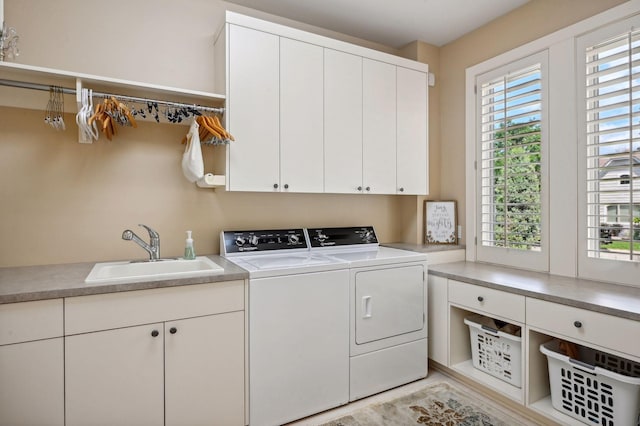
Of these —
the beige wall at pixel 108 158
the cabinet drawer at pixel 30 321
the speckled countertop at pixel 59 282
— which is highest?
the beige wall at pixel 108 158

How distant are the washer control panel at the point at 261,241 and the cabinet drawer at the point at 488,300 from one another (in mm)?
1121

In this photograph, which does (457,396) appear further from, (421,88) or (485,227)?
(421,88)

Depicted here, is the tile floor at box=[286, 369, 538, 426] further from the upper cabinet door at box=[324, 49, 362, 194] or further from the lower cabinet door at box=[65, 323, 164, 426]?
the upper cabinet door at box=[324, 49, 362, 194]

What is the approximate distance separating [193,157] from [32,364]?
126cm

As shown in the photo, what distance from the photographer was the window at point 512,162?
251 centimetres

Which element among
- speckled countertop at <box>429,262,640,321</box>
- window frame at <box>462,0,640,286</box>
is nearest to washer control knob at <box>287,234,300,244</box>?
speckled countertop at <box>429,262,640,321</box>

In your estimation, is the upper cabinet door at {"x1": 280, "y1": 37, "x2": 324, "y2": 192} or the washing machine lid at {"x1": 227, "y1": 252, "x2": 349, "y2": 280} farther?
the upper cabinet door at {"x1": 280, "y1": 37, "x2": 324, "y2": 192}

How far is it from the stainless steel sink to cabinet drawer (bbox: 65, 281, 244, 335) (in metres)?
0.07

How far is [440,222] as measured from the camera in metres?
3.16

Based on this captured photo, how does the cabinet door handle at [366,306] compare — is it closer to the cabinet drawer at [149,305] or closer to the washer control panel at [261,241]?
the washer control panel at [261,241]

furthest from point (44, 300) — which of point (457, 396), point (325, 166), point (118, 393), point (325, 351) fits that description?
point (457, 396)

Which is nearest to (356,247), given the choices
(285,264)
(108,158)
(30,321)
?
(285,264)

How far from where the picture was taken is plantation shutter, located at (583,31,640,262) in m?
2.01

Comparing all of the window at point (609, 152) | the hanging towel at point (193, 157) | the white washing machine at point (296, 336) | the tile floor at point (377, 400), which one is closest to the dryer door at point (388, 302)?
the white washing machine at point (296, 336)
